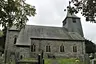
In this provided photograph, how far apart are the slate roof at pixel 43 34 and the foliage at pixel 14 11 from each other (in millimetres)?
22115

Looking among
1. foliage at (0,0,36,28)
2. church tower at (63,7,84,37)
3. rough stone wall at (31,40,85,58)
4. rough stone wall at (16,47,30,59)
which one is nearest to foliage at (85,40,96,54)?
church tower at (63,7,84,37)

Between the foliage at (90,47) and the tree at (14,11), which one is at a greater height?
the tree at (14,11)

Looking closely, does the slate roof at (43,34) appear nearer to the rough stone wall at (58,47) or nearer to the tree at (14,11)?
the rough stone wall at (58,47)

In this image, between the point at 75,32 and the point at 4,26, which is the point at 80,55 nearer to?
the point at 75,32

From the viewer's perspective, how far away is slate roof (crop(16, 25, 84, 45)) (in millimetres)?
36734

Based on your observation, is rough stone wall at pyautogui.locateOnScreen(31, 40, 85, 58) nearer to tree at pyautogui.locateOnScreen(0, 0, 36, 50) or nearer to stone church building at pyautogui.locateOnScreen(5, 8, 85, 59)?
stone church building at pyautogui.locateOnScreen(5, 8, 85, 59)

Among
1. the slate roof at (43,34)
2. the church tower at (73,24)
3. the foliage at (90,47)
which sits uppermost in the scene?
the church tower at (73,24)

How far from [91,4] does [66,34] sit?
28.6 meters

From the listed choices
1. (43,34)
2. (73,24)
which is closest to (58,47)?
(43,34)

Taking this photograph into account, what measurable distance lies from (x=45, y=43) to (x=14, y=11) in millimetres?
24171

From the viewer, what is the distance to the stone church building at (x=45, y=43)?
116 feet

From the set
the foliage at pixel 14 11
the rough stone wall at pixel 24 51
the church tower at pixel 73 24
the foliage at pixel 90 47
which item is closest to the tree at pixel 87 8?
the foliage at pixel 14 11

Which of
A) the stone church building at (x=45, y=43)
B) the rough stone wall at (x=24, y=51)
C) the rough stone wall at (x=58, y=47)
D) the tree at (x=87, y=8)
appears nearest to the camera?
the tree at (x=87, y=8)

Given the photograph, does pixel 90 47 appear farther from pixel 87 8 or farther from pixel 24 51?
pixel 87 8
